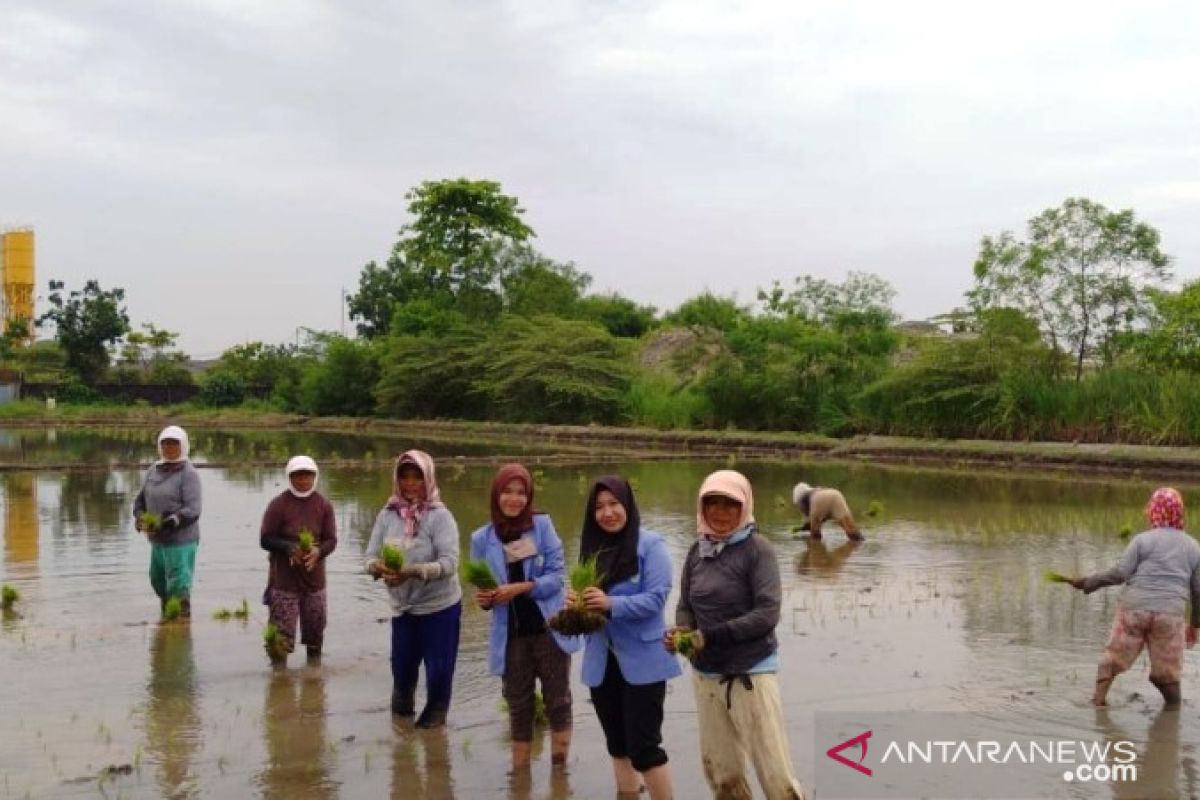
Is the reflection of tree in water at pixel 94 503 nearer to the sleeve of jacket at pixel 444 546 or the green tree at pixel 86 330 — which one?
the sleeve of jacket at pixel 444 546

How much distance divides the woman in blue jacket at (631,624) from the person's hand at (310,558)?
3.22 metres

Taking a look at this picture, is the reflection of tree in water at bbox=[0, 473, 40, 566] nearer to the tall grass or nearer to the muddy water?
the muddy water

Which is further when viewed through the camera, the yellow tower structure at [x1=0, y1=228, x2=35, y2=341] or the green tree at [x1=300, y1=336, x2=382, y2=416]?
the yellow tower structure at [x1=0, y1=228, x2=35, y2=341]

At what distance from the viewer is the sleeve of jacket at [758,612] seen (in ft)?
15.7

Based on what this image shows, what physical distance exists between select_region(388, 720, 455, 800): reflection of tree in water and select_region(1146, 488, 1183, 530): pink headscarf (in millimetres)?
4035

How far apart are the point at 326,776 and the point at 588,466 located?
21.1m

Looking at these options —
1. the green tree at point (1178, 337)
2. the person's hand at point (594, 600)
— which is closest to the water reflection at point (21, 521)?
the person's hand at point (594, 600)

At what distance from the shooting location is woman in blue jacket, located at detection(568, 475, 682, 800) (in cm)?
528

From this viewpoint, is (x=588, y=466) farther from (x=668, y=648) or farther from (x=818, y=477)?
(x=668, y=648)

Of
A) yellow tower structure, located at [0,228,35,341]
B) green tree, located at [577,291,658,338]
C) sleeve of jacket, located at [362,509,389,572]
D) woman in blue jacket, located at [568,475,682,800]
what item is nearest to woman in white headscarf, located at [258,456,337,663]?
sleeve of jacket, located at [362,509,389,572]

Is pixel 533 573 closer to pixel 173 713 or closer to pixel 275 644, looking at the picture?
pixel 173 713

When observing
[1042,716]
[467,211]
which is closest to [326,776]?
[1042,716]

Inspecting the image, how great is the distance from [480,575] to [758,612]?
148cm

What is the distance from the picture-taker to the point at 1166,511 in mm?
6934
